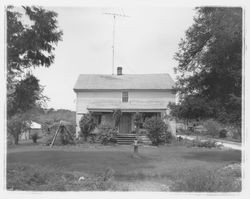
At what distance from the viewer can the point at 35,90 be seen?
9117 millimetres

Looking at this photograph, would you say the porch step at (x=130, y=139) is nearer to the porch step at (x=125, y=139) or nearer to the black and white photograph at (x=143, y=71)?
the porch step at (x=125, y=139)

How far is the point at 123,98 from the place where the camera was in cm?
2472

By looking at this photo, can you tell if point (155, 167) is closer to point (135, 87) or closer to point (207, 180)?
point (207, 180)

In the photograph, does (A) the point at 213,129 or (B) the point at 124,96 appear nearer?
(B) the point at 124,96

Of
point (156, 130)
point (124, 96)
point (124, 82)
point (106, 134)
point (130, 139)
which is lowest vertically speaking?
point (130, 139)

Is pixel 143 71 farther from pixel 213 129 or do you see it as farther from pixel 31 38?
pixel 213 129

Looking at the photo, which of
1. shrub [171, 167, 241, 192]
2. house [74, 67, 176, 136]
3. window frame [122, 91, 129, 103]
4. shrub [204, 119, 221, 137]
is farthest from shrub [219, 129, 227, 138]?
shrub [171, 167, 241, 192]

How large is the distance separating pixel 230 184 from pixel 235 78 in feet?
16.1

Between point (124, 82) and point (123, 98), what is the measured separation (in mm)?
1557

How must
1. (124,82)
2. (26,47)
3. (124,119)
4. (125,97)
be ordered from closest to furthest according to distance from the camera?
Result: (26,47), (125,97), (124,119), (124,82)

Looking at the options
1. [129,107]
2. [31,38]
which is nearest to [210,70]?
[31,38]

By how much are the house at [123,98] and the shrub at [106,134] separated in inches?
104

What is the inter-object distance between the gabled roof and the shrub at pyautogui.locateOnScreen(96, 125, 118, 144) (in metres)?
4.35

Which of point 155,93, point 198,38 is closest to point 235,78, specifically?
point 198,38
